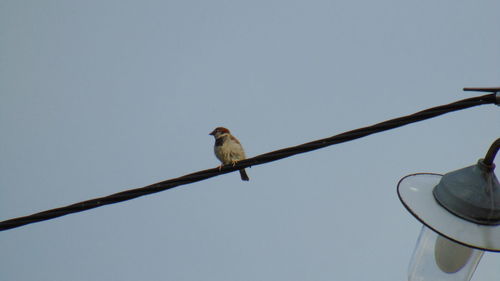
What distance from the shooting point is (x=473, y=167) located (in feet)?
5.85

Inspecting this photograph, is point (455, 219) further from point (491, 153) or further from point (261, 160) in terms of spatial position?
point (261, 160)

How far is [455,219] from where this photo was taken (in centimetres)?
168

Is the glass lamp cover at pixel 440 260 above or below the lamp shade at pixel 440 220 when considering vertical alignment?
below

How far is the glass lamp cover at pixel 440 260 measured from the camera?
1724mm

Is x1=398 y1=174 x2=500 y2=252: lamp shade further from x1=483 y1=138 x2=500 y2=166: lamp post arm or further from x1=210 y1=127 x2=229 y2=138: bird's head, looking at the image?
x1=210 y1=127 x2=229 y2=138: bird's head

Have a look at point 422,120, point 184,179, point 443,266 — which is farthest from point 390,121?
point 184,179

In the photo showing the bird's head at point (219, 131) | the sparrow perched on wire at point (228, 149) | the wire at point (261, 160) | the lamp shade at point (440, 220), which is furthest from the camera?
the bird's head at point (219, 131)

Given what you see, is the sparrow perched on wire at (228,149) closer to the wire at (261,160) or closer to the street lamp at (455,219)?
the wire at (261,160)

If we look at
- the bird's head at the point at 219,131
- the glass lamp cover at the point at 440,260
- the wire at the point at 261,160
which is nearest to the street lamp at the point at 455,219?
the glass lamp cover at the point at 440,260

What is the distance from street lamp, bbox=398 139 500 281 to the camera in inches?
64.2

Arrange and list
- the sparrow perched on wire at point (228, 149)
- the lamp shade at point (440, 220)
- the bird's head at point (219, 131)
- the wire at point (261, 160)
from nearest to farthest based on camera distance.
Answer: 1. the lamp shade at point (440, 220)
2. the wire at point (261, 160)
3. the sparrow perched on wire at point (228, 149)
4. the bird's head at point (219, 131)

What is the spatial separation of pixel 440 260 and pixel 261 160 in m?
1.11

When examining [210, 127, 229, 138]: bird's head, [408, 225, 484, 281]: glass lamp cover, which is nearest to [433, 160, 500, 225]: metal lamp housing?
[408, 225, 484, 281]: glass lamp cover

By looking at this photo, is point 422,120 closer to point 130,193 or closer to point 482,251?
point 482,251
